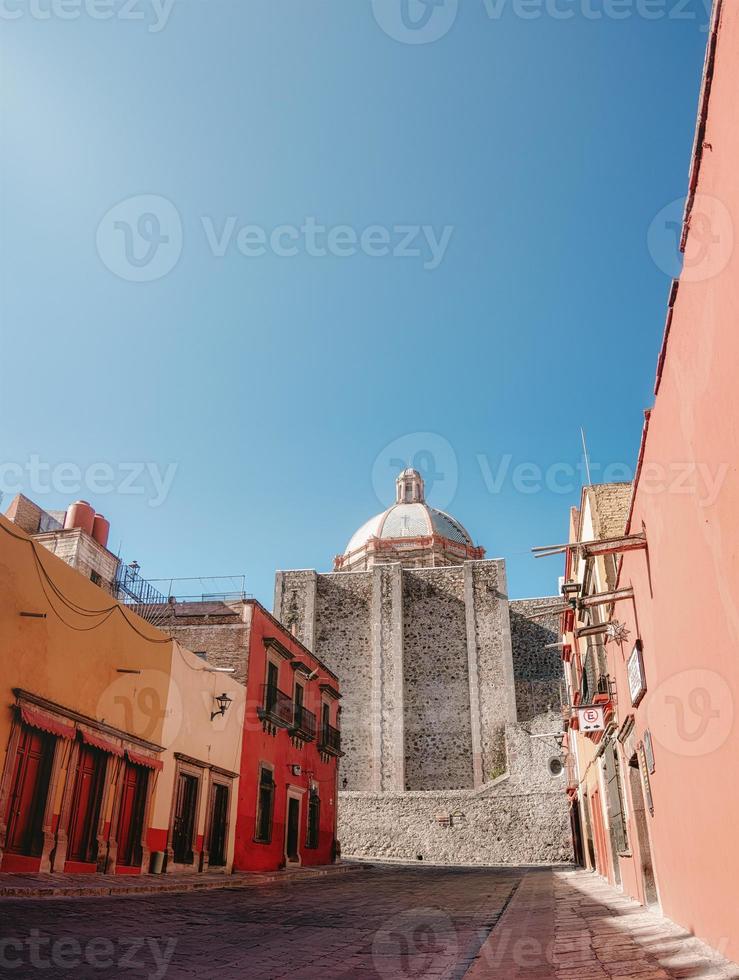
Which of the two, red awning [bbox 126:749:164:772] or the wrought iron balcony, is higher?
the wrought iron balcony

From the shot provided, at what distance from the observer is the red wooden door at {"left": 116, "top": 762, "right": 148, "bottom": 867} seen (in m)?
11.1

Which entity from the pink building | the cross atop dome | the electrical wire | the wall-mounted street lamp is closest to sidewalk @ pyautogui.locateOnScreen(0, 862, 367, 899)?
the wall-mounted street lamp

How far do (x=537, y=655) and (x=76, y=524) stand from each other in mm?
23972

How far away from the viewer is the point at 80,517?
57.0 ft

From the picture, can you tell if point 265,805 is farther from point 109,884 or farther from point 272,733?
point 109,884

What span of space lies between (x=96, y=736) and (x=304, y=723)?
852 cm

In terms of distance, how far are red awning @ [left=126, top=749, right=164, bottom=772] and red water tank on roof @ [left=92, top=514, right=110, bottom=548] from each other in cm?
678

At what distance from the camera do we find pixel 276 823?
1658cm

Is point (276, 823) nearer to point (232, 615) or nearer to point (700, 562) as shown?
point (232, 615)

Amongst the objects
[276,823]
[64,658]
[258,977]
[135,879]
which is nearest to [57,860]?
[135,879]

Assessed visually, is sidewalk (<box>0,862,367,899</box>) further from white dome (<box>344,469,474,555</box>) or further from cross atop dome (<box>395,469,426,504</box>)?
cross atop dome (<box>395,469,426,504</box>)

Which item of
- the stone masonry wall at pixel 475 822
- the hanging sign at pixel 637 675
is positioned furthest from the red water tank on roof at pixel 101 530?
the hanging sign at pixel 637 675

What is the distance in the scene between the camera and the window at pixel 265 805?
1583 centimetres

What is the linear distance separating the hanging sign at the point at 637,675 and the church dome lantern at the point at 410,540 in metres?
33.1
